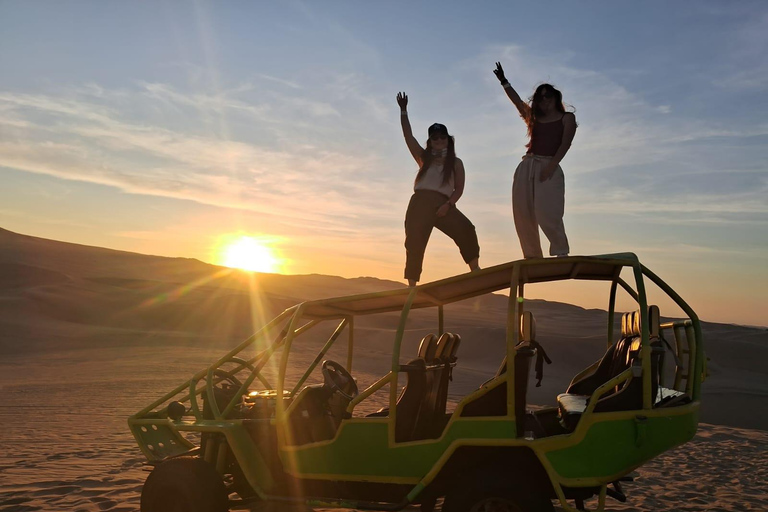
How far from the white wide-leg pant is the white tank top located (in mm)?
720

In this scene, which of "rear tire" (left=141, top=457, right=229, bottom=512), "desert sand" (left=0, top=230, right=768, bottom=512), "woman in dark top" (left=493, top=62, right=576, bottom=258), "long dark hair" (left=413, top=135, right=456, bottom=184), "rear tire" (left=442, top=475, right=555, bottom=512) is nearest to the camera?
"rear tire" (left=442, top=475, right=555, bottom=512)

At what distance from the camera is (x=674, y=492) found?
26.6ft

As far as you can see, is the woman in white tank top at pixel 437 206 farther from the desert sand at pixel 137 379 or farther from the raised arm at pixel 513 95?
the desert sand at pixel 137 379

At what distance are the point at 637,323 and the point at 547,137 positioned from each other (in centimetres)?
185

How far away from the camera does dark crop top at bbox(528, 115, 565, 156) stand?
6.11 metres

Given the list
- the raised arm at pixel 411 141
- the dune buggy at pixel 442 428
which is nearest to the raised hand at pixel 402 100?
the raised arm at pixel 411 141

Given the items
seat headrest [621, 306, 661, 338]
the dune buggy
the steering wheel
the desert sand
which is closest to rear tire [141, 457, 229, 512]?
the dune buggy

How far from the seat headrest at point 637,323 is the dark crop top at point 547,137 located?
1627 mm

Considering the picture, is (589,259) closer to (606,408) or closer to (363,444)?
(606,408)

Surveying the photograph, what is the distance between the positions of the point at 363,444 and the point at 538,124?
3.28 metres

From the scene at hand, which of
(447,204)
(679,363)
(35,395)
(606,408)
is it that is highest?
(447,204)

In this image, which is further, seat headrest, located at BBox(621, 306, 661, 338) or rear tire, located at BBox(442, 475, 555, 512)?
seat headrest, located at BBox(621, 306, 661, 338)

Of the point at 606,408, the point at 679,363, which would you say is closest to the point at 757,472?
the point at 679,363

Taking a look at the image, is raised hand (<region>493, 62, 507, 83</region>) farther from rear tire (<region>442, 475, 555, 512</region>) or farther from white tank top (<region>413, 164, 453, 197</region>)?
rear tire (<region>442, 475, 555, 512</region>)
